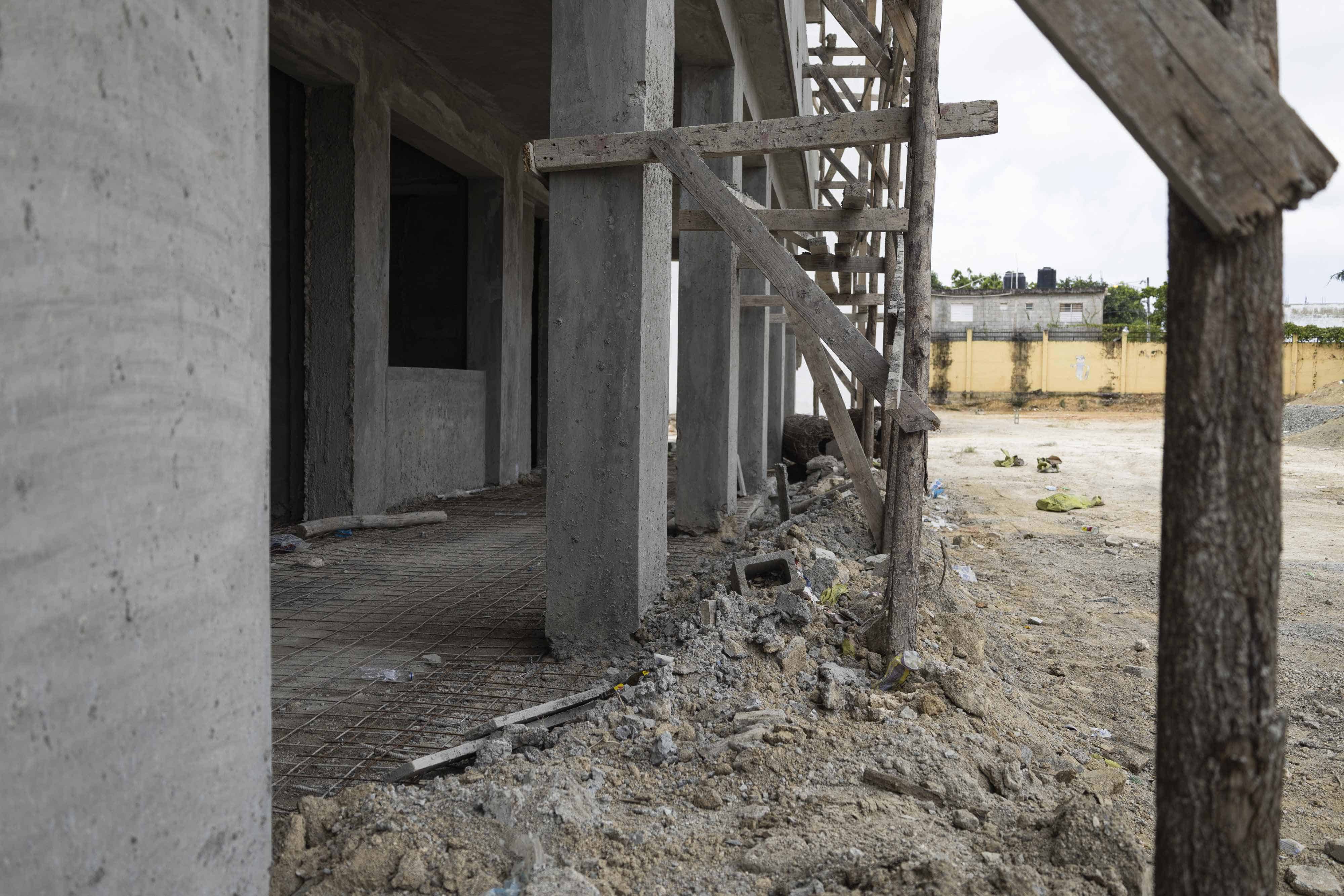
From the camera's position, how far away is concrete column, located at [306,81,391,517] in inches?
342

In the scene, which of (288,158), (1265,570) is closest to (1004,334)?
(288,158)

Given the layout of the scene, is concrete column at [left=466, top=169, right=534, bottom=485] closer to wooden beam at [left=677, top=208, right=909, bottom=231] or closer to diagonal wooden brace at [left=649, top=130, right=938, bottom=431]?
wooden beam at [left=677, top=208, right=909, bottom=231]

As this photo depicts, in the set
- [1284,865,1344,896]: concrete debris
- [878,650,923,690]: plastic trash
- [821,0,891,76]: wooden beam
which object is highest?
[821,0,891,76]: wooden beam

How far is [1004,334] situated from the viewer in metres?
38.0

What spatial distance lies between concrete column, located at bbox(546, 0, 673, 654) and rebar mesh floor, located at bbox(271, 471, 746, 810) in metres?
0.45

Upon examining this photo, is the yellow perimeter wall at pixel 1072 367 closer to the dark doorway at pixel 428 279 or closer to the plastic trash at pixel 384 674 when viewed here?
the dark doorway at pixel 428 279

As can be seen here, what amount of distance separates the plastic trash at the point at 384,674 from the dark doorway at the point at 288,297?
4414 millimetres

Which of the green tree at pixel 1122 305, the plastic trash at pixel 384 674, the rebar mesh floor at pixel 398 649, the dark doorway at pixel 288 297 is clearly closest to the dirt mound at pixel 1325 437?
the rebar mesh floor at pixel 398 649

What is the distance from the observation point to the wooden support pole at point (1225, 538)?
60.4 inches

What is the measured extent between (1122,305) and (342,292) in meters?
47.9

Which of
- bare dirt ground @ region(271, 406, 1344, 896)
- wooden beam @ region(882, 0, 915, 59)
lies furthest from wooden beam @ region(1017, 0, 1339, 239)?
wooden beam @ region(882, 0, 915, 59)

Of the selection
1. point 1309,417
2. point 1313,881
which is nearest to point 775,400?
point 1313,881

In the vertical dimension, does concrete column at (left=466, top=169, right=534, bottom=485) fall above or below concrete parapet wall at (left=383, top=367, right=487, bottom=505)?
above

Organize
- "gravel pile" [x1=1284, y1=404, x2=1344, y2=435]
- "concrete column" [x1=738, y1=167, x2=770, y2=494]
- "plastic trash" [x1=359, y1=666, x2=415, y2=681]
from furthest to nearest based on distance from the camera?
"gravel pile" [x1=1284, y1=404, x2=1344, y2=435]
"concrete column" [x1=738, y1=167, x2=770, y2=494]
"plastic trash" [x1=359, y1=666, x2=415, y2=681]
